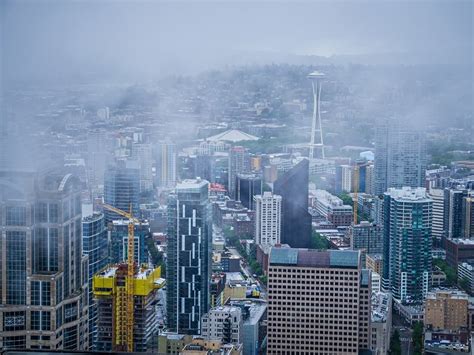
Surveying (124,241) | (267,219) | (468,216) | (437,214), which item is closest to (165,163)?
(267,219)

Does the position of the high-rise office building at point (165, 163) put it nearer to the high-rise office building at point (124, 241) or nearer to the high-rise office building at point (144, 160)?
the high-rise office building at point (144, 160)

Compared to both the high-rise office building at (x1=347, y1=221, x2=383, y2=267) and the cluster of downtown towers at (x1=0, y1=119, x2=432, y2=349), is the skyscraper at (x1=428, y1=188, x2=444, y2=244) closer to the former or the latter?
the cluster of downtown towers at (x1=0, y1=119, x2=432, y2=349)

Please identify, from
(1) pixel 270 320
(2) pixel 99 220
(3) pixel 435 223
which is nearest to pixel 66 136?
(2) pixel 99 220

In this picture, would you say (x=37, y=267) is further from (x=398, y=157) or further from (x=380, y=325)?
(x=398, y=157)

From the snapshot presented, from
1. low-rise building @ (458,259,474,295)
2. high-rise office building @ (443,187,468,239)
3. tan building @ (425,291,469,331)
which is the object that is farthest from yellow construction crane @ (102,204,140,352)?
high-rise office building @ (443,187,468,239)

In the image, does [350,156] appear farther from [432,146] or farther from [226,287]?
[226,287]

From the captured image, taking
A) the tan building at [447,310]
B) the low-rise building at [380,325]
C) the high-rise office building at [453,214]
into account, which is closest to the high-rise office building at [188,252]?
the low-rise building at [380,325]
